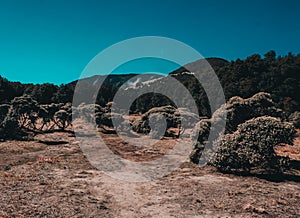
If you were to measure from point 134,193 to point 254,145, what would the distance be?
11.3 metres

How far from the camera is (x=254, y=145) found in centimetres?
2139

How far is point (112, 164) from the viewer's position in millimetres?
24859

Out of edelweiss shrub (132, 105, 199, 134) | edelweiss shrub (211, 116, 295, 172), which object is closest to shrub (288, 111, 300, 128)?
edelweiss shrub (132, 105, 199, 134)

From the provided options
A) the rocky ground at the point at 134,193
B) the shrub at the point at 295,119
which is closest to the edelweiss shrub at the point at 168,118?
the shrub at the point at 295,119

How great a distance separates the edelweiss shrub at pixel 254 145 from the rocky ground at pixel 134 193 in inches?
57.0

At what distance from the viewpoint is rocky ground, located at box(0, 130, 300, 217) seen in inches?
529

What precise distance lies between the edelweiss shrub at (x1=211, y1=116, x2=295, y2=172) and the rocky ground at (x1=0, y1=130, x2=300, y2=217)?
145cm

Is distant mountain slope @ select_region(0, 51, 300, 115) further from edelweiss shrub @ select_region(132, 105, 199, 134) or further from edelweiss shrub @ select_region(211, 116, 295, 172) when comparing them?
edelweiss shrub @ select_region(211, 116, 295, 172)

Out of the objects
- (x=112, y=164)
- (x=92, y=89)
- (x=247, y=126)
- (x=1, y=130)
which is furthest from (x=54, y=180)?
(x=92, y=89)

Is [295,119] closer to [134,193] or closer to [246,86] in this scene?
[246,86]

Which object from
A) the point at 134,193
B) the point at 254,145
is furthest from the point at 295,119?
the point at 134,193

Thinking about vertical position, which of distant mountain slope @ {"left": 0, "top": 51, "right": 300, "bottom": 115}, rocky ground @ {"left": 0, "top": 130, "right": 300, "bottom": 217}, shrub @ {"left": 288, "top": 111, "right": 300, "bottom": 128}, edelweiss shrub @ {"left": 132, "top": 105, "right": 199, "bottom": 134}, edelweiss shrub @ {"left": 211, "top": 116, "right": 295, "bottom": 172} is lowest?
rocky ground @ {"left": 0, "top": 130, "right": 300, "bottom": 217}

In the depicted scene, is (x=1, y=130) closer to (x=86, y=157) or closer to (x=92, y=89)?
(x=86, y=157)

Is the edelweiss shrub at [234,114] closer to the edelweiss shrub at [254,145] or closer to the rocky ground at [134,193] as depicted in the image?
the rocky ground at [134,193]
